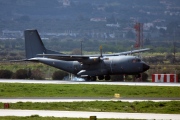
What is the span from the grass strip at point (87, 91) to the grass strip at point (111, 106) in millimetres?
7110

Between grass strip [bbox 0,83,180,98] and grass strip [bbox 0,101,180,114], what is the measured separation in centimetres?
711

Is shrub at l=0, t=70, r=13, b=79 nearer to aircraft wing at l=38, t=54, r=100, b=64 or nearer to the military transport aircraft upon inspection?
the military transport aircraft

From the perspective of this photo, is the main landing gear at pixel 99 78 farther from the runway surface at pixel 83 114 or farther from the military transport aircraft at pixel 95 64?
the runway surface at pixel 83 114

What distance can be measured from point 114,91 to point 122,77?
21.9 meters

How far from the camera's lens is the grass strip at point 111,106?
39.3 metres

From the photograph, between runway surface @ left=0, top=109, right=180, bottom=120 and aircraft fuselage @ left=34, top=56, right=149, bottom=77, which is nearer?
runway surface @ left=0, top=109, right=180, bottom=120

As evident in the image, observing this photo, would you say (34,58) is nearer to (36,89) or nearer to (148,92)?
(36,89)

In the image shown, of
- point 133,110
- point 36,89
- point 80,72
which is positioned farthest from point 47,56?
point 133,110

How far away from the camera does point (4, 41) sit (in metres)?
195

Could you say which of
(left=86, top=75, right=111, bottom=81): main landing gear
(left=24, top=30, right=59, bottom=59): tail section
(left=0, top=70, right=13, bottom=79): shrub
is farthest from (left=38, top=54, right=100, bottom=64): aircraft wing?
(left=0, top=70, right=13, bottom=79): shrub

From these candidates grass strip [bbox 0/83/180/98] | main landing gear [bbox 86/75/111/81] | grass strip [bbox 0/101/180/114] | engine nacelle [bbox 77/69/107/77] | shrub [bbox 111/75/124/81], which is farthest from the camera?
shrub [bbox 111/75/124/81]

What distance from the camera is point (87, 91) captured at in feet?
172

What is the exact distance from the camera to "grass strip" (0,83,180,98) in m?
49.6

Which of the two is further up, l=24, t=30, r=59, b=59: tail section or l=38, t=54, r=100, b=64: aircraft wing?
l=24, t=30, r=59, b=59: tail section
